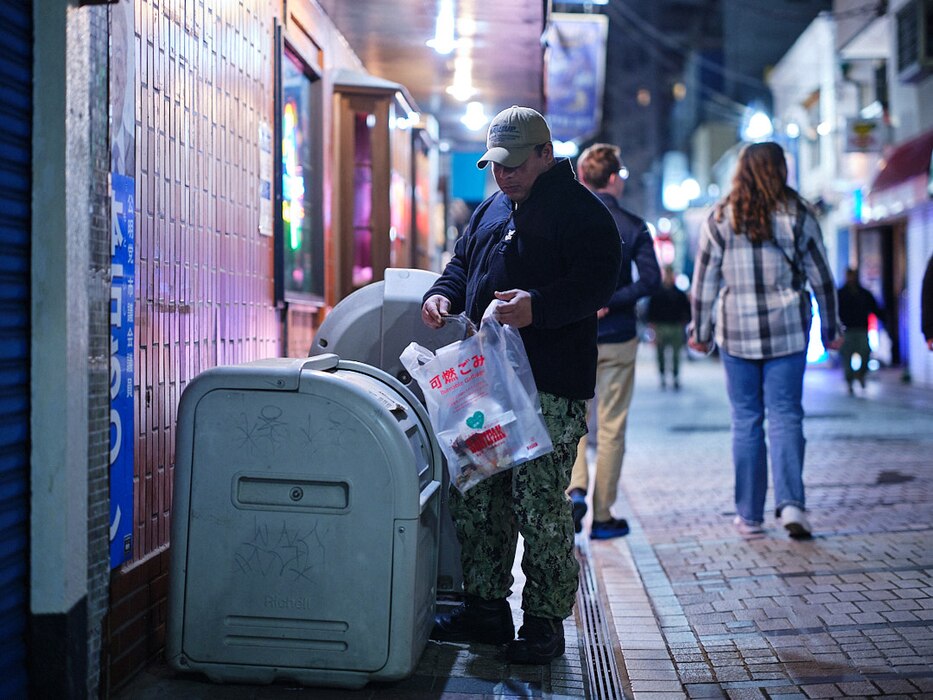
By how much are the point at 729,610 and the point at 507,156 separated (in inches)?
89.8

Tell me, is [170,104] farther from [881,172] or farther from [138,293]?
[881,172]

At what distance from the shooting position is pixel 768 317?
19.9 feet

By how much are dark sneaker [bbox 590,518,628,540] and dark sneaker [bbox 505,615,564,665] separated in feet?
7.77

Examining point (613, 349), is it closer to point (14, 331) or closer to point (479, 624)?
point (479, 624)

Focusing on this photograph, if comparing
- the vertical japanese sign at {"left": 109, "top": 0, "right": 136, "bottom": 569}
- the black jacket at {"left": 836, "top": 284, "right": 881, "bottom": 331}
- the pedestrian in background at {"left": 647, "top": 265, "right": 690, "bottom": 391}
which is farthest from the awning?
the vertical japanese sign at {"left": 109, "top": 0, "right": 136, "bottom": 569}

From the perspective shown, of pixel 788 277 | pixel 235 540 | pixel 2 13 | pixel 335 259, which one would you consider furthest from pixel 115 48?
pixel 335 259

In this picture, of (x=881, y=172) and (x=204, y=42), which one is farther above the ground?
(x=881, y=172)

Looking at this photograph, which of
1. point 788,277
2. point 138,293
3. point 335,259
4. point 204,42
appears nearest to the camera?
point 138,293

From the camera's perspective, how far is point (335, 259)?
829cm

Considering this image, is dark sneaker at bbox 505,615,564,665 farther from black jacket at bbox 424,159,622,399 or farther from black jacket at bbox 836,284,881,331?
black jacket at bbox 836,284,881,331

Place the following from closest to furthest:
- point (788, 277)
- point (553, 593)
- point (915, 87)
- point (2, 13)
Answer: point (2, 13) → point (553, 593) → point (788, 277) → point (915, 87)

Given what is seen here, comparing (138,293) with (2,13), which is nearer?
(2,13)

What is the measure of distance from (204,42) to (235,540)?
2.23m

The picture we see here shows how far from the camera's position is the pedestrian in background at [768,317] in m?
6.05
